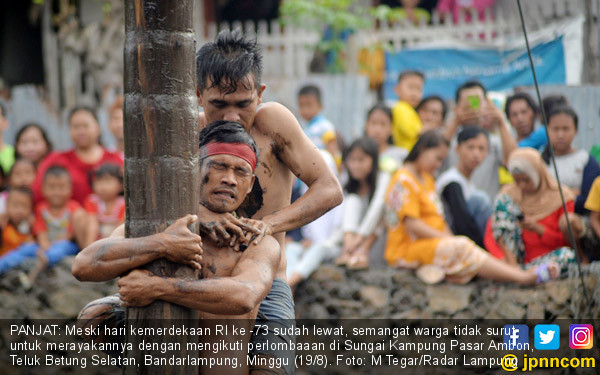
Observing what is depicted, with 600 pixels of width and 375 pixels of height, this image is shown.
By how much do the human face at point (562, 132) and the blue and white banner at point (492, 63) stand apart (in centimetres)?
171

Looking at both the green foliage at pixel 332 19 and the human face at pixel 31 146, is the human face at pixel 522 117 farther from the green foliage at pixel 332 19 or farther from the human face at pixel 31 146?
the human face at pixel 31 146

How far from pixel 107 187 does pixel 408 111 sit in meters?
3.12

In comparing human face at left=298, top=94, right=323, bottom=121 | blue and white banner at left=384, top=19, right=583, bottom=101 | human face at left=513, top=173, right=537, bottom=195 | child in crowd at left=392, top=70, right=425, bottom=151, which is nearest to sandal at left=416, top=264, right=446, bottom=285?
human face at left=513, top=173, right=537, bottom=195

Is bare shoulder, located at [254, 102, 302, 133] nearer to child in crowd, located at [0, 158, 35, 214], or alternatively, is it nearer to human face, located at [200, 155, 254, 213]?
human face, located at [200, 155, 254, 213]

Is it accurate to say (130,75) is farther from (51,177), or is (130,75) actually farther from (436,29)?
(436,29)

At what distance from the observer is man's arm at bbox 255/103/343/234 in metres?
3.91

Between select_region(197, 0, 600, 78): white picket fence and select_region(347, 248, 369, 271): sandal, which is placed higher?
select_region(197, 0, 600, 78): white picket fence

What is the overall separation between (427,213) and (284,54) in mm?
4749

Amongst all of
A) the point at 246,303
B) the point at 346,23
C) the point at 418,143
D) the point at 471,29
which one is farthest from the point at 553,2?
the point at 246,303

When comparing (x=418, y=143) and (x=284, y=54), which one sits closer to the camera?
(x=418, y=143)

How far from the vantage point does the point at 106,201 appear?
7328mm

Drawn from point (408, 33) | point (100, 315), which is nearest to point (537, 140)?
point (408, 33)

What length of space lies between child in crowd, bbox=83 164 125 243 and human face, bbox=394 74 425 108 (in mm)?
3091

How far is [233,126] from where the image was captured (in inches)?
139
